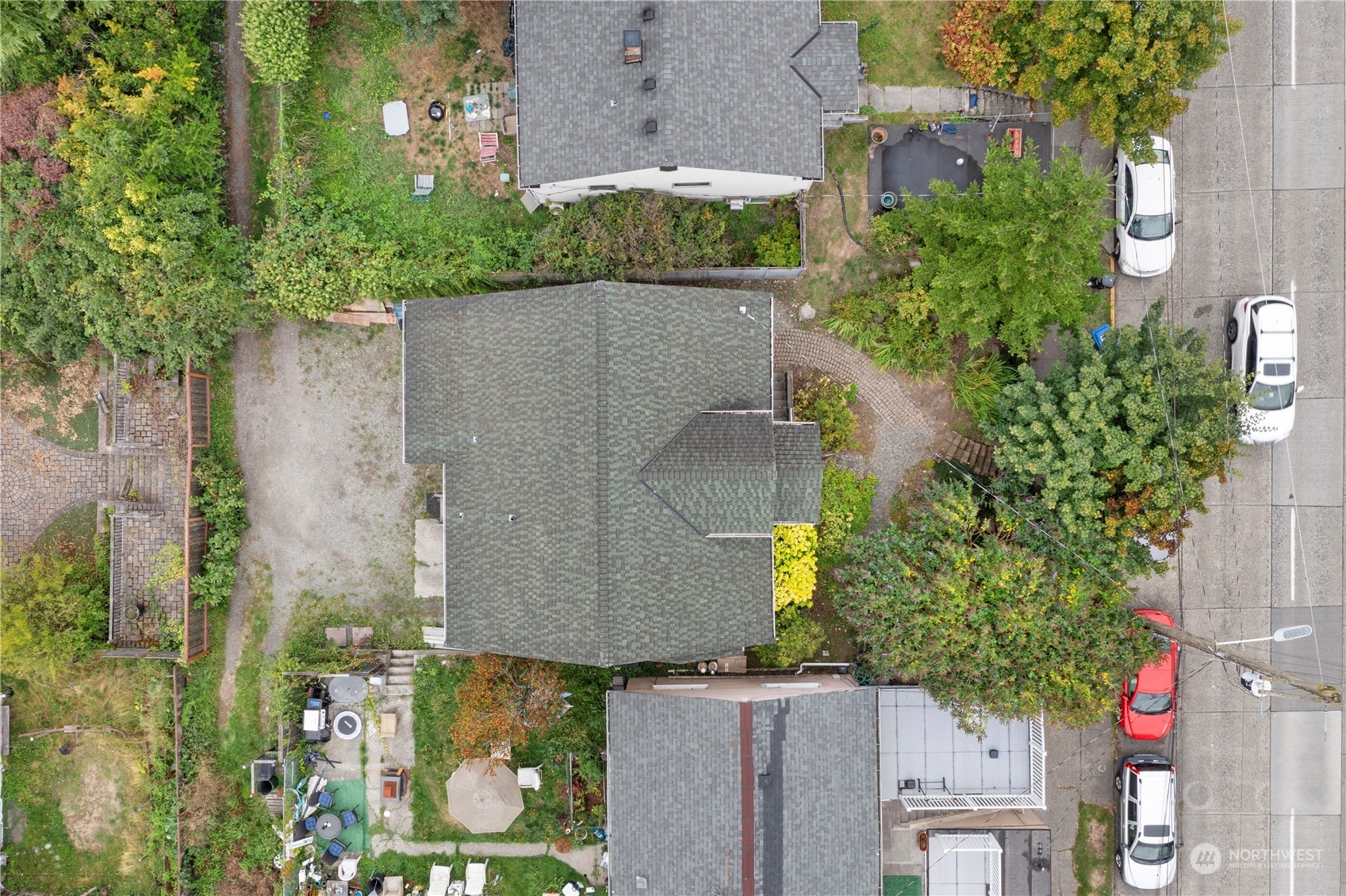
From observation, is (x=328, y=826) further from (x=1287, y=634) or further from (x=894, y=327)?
(x=1287, y=634)

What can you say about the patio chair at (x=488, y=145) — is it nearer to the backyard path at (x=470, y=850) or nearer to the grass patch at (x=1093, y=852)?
the backyard path at (x=470, y=850)

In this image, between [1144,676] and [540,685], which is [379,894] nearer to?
[540,685]

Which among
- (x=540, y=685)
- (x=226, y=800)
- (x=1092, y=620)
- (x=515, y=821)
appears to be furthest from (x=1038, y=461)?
(x=226, y=800)

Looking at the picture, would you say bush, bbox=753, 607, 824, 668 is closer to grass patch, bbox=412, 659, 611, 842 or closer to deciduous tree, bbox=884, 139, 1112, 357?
grass patch, bbox=412, 659, 611, 842

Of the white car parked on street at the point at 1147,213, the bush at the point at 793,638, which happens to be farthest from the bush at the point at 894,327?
the bush at the point at 793,638

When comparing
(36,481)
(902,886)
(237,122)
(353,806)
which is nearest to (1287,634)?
(902,886)

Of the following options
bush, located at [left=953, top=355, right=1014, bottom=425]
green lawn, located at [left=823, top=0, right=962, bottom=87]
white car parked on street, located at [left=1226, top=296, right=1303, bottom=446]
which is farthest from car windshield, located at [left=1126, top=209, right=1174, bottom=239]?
green lawn, located at [left=823, top=0, right=962, bottom=87]
